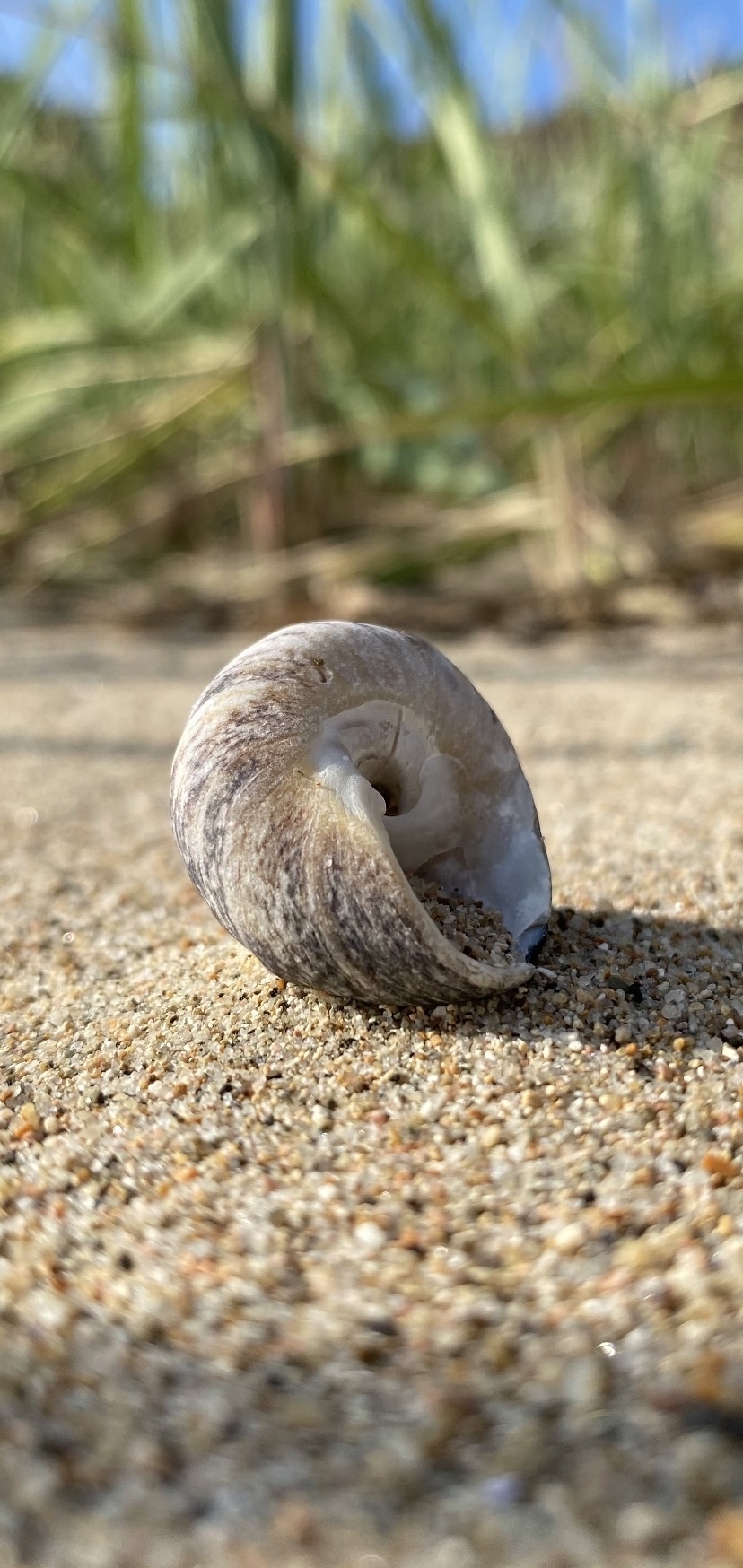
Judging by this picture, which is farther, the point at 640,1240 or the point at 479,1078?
the point at 479,1078

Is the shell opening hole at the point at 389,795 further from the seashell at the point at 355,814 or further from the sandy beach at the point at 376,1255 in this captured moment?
the sandy beach at the point at 376,1255

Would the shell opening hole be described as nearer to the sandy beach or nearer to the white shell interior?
the white shell interior

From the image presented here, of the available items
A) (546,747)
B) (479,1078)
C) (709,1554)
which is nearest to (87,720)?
(546,747)

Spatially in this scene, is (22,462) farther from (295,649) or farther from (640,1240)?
(640,1240)

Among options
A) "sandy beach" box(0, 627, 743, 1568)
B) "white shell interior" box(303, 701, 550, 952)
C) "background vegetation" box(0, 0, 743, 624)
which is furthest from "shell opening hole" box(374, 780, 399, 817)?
"background vegetation" box(0, 0, 743, 624)

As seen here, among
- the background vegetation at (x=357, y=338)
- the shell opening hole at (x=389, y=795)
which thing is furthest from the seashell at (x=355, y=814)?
the background vegetation at (x=357, y=338)

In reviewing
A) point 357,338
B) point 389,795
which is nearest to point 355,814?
point 389,795
